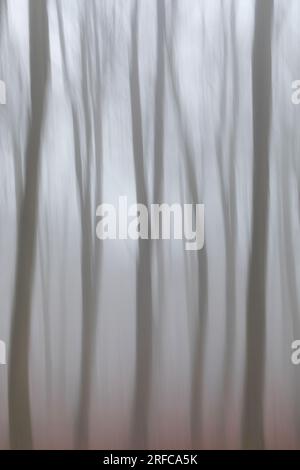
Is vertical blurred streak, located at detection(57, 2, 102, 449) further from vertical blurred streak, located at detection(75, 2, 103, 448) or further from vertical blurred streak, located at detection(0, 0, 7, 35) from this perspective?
vertical blurred streak, located at detection(0, 0, 7, 35)

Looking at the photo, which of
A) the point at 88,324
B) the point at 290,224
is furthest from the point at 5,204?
the point at 290,224

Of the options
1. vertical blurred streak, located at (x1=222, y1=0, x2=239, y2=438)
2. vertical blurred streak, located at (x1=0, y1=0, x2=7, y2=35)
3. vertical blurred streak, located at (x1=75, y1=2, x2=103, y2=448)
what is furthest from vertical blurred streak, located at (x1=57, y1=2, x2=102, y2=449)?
vertical blurred streak, located at (x1=222, y1=0, x2=239, y2=438)

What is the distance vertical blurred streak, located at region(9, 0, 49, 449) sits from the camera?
49.6 inches

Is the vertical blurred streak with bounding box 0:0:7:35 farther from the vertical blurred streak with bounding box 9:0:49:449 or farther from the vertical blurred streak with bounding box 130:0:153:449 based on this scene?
the vertical blurred streak with bounding box 130:0:153:449

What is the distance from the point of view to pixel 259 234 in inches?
50.3

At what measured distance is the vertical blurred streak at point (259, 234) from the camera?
49.9 inches

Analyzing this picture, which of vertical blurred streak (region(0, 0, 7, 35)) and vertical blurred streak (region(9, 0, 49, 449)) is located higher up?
vertical blurred streak (region(0, 0, 7, 35))

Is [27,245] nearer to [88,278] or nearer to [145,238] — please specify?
[88,278]

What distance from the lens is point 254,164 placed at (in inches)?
50.3

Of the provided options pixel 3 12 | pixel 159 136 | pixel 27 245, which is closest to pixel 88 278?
pixel 27 245

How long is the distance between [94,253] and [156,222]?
166mm

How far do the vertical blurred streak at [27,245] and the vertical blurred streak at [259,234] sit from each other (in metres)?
0.51

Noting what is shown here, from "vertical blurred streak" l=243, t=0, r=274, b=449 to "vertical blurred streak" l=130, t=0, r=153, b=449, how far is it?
0.24m

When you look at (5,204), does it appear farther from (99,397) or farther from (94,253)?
(99,397)
